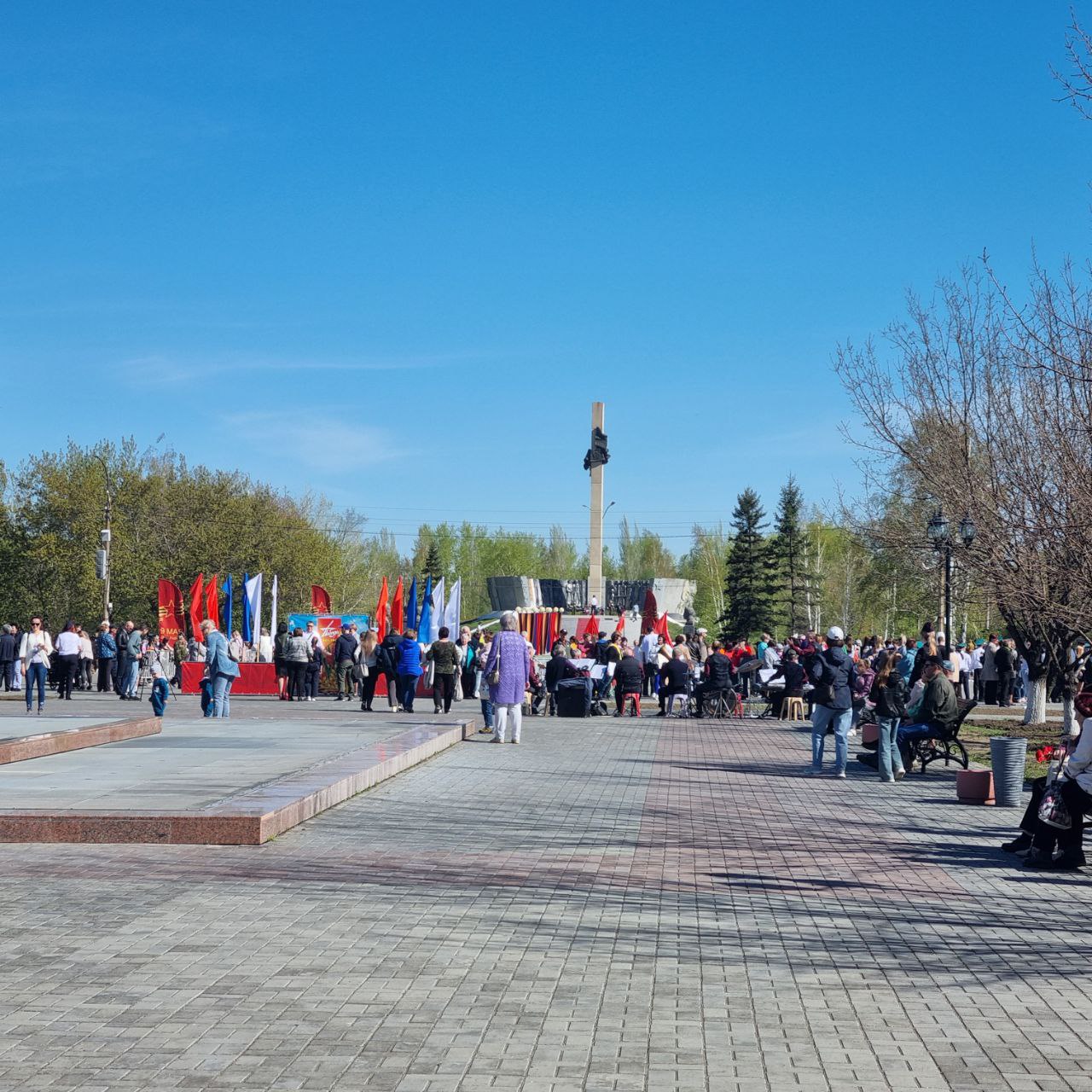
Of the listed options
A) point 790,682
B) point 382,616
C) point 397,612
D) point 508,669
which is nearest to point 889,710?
point 508,669

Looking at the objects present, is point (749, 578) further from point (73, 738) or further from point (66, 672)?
point (73, 738)

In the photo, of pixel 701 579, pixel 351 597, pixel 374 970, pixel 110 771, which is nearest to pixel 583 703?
pixel 110 771

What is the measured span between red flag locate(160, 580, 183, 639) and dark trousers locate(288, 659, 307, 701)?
9.31m

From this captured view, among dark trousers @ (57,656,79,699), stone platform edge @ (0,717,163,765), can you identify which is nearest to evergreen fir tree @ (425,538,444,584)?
dark trousers @ (57,656,79,699)

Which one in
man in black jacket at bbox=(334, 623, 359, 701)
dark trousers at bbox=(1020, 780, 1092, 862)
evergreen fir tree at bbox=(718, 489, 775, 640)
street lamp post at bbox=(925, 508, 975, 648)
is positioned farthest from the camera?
evergreen fir tree at bbox=(718, 489, 775, 640)

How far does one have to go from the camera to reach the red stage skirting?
34.2 m

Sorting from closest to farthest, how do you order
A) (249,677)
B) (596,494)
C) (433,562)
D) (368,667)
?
1. (368,667)
2. (249,677)
3. (596,494)
4. (433,562)

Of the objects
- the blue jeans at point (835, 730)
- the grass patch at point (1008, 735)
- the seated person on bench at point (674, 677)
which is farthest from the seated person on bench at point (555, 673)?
the blue jeans at point (835, 730)

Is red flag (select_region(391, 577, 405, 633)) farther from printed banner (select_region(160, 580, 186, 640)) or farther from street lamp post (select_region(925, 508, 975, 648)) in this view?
street lamp post (select_region(925, 508, 975, 648))

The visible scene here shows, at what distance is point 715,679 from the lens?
29.5 meters

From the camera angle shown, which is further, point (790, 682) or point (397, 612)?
point (397, 612)

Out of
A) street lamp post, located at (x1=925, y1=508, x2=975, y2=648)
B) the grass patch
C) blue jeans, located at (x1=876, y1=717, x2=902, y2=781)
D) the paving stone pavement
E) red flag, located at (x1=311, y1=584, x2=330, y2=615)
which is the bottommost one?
the paving stone pavement

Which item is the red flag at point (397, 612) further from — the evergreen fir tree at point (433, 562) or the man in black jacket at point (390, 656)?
the evergreen fir tree at point (433, 562)

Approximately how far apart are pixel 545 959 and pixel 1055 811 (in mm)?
5072
